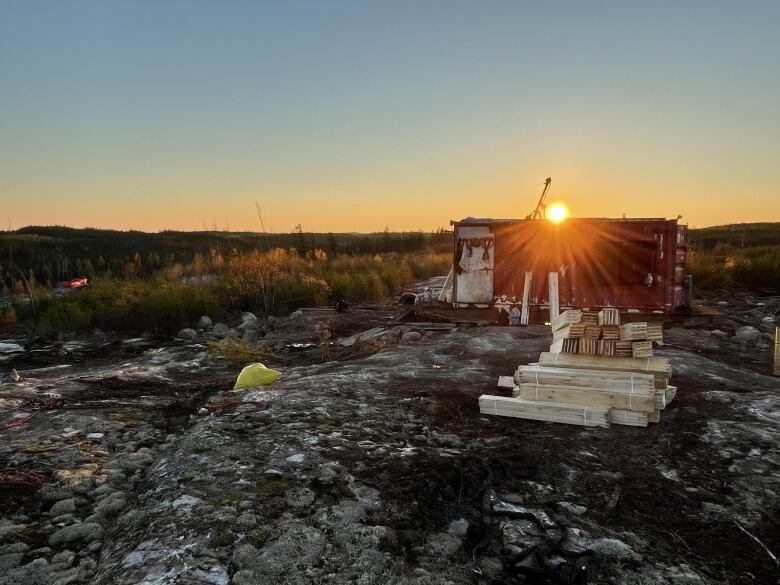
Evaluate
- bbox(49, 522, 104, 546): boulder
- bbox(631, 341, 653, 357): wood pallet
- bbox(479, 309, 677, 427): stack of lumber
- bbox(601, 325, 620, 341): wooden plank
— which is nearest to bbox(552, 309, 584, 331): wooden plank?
bbox(479, 309, 677, 427): stack of lumber

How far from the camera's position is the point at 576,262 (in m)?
9.83

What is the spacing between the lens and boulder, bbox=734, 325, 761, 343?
8.41 meters

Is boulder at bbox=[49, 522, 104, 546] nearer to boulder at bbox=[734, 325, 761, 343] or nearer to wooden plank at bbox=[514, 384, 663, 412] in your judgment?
wooden plank at bbox=[514, 384, 663, 412]

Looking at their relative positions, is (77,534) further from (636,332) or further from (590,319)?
(636,332)

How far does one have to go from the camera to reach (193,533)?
2738mm

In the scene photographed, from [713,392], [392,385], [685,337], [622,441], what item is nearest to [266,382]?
[392,385]

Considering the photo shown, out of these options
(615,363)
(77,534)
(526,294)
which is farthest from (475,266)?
(77,534)

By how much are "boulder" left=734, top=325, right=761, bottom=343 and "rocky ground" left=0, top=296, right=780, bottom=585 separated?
2709 millimetres

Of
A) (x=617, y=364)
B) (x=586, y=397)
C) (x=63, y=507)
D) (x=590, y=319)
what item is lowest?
(x=63, y=507)

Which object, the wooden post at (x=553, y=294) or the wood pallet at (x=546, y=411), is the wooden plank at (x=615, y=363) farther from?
the wooden post at (x=553, y=294)

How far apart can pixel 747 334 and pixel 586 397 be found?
594 centimetres

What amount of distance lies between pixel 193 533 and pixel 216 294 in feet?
34.8

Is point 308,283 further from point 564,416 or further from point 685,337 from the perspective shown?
point 564,416

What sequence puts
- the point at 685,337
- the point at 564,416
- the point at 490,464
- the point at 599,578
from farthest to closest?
the point at 685,337, the point at 564,416, the point at 490,464, the point at 599,578
